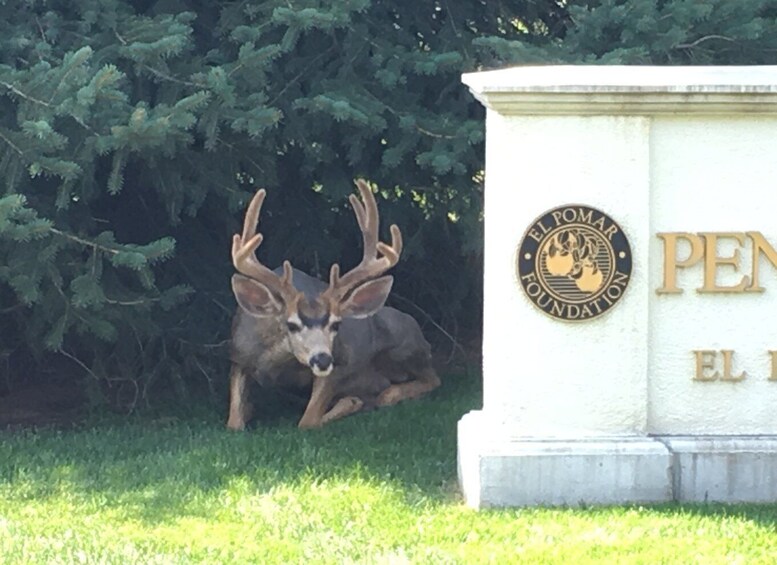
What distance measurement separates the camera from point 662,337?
6.98 metres

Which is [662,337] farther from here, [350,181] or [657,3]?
[350,181]

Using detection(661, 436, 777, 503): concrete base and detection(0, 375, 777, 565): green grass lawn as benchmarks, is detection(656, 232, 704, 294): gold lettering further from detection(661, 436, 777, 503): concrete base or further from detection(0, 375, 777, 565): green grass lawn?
detection(0, 375, 777, 565): green grass lawn

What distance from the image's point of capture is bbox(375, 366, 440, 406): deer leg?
985 centimetres

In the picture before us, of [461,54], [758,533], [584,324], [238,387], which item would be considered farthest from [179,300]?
[758,533]

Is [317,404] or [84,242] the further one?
[317,404]

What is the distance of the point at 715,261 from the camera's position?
691 centimetres

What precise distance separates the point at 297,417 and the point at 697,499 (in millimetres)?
3346

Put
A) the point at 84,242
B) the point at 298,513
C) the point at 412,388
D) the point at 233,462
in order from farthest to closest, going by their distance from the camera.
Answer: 1. the point at 412,388
2. the point at 84,242
3. the point at 233,462
4. the point at 298,513

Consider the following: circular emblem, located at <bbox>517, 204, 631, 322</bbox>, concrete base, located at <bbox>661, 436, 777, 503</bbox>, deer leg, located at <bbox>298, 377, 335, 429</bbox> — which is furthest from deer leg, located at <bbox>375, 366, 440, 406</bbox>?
concrete base, located at <bbox>661, 436, 777, 503</bbox>

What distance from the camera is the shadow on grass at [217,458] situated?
7.34 metres

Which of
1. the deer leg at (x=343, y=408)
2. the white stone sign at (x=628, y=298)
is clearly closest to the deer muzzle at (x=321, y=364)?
the deer leg at (x=343, y=408)

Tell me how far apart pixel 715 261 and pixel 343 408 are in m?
3.22

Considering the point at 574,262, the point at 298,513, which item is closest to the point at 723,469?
the point at 574,262

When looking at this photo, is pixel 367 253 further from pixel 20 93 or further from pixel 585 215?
pixel 585 215
